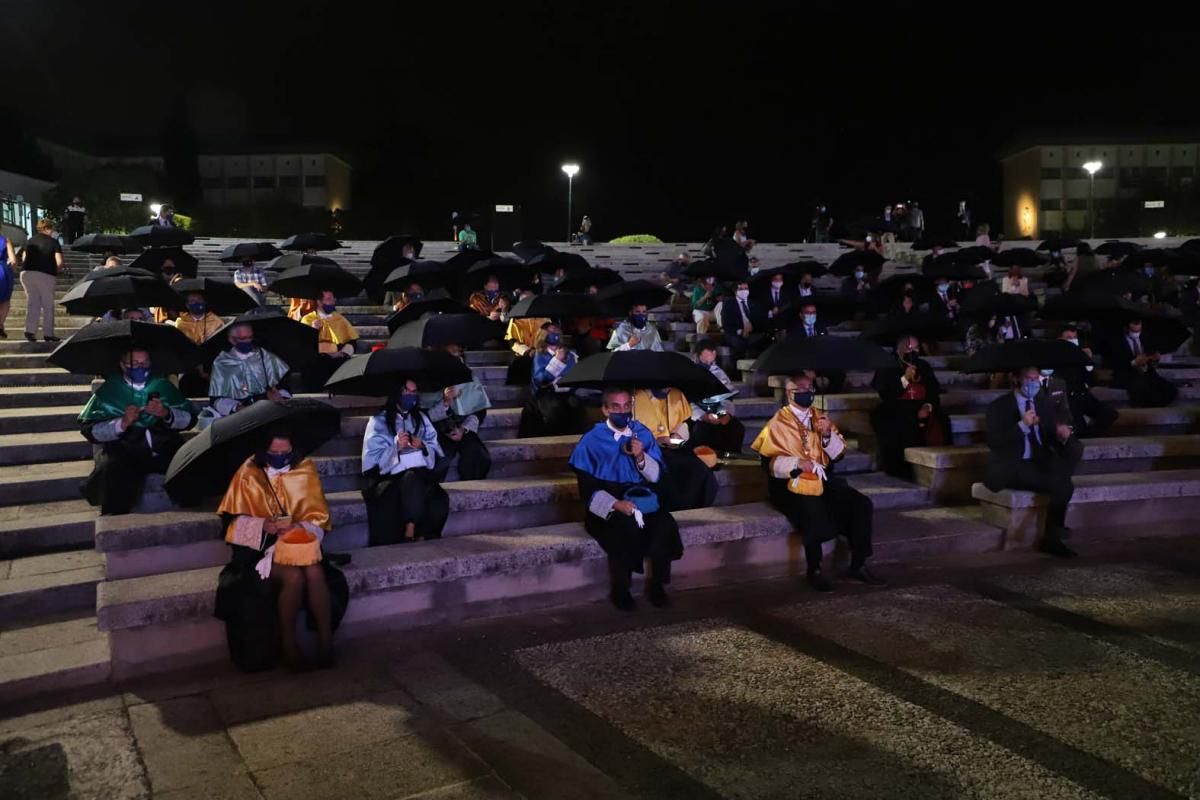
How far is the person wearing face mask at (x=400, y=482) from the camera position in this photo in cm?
727

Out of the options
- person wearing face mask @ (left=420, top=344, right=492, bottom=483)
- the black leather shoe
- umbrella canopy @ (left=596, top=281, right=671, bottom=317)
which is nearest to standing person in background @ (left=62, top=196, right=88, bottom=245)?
umbrella canopy @ (left=596, top=281, right=671, bottom=317)

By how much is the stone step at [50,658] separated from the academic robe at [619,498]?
11.1 ft

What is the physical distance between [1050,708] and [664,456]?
4.09 metres

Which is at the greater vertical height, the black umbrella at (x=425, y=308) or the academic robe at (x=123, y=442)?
the black umbrella at (x=425, y=308)

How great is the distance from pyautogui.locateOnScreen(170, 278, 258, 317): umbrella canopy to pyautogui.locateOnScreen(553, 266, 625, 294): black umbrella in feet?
14.9

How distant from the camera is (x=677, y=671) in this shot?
5.70m

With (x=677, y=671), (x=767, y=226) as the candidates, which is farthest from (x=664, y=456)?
(x=767, y=226)

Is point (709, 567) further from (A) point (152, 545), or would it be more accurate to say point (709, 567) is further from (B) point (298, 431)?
(A) point (152, 545)

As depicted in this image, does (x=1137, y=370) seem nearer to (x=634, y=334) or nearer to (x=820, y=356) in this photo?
(x=634, y=334)

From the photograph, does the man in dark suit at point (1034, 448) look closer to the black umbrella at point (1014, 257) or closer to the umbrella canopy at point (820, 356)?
the umbrella canopy at point (820, 356)

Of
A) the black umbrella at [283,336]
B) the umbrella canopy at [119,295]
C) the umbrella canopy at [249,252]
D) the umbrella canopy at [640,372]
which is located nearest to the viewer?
the umbrella canopy at [640,372]

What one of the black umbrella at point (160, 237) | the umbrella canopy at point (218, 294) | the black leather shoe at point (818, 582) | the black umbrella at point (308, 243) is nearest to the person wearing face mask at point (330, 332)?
the umbrella canopy at point (218, 294)

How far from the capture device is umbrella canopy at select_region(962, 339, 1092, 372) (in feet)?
Result: 27.9

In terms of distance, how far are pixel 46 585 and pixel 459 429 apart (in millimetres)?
3421
